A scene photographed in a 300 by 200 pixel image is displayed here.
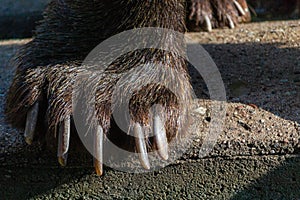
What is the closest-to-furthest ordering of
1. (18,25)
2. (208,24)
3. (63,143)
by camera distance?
1. (63,143)
2. (208,24)
3. (18,25)

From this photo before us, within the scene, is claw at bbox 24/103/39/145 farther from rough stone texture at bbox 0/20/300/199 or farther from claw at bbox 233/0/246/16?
claw at bbox 233/0/246/16

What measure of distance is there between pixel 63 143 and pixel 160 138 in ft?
1.01

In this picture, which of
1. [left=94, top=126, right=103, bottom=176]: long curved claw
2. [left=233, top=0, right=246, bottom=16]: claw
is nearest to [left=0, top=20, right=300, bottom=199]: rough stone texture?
[left=94, top=126, right=103, bottom=176]: long curved claw

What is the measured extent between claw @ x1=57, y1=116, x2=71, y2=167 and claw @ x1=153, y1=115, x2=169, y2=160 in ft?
0.91

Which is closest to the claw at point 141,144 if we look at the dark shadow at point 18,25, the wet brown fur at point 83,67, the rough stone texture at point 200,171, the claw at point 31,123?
the wet brown fur at point 83,67

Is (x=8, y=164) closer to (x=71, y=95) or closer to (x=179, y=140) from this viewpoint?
(x=71, y=95)

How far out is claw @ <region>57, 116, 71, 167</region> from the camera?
200 cm

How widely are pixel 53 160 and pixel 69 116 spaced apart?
19cm

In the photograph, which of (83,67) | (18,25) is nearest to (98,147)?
(83,67)

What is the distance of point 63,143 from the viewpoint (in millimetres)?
2008

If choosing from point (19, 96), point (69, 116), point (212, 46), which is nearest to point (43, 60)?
point (19, 96)

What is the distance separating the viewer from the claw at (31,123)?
2.05 metres

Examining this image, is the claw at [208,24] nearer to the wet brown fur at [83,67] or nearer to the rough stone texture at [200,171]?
the wet brown fur at [83,67]

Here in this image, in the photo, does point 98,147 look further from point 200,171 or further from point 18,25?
point 18,25
